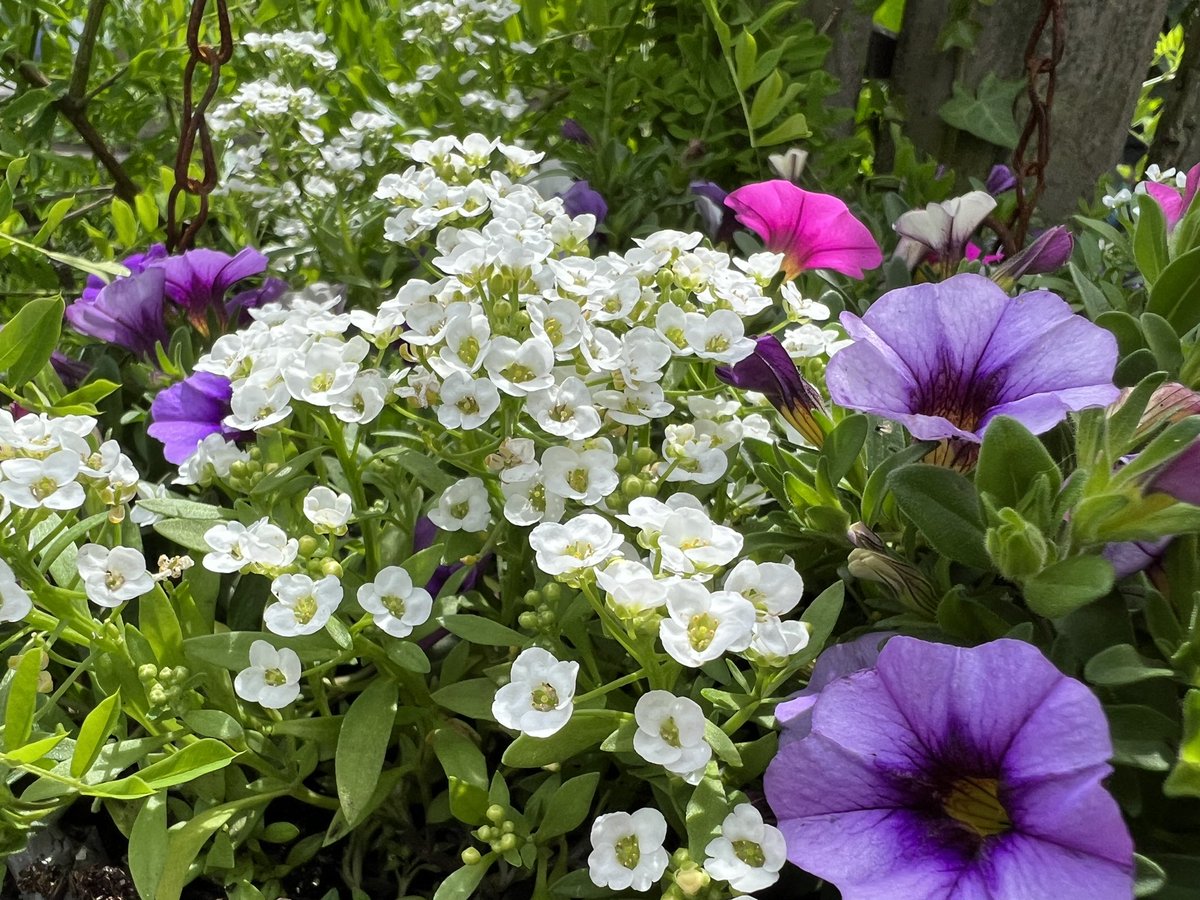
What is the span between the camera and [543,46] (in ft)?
3.78

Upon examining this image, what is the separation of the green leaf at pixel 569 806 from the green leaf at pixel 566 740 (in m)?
0.02

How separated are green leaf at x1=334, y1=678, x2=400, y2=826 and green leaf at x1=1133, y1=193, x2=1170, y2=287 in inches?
20.6

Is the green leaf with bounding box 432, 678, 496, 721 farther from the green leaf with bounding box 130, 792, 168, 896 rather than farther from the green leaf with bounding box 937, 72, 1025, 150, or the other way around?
the green leaf with bounding box 937, 72, 1025, 150

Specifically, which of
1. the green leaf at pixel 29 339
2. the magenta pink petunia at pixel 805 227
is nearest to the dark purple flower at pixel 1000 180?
the magenta pink petunia at pixel 805 227

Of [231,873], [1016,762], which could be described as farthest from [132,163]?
[1016,762]

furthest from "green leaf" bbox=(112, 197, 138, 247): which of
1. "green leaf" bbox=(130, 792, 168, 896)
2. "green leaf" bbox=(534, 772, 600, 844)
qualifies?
"green leaf" bbox=(534, 772, 600, 844)

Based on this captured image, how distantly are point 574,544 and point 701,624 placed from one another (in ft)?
0.23

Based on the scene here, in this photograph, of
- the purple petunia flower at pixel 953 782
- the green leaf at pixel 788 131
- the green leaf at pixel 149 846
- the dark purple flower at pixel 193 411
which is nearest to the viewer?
the purple petunia flower at pixel 953 782

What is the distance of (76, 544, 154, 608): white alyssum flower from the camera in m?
0.46

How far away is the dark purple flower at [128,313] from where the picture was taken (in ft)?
2.42

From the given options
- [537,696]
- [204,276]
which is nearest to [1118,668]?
[537,696]

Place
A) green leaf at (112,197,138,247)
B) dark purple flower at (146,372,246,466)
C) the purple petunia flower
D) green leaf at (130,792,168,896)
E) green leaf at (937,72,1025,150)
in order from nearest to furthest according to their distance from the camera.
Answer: the purple petunia flower, green leaf at (130,792,168,896), dark purple flower at (146,372,246,466), green leaf at (112,197,138,247), green leaf at (937,72,1025,150)

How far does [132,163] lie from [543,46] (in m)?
0.53

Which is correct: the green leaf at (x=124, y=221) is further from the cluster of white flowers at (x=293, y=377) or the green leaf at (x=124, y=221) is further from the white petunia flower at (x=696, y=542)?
the white petunia flower at (x=696, y=542)
